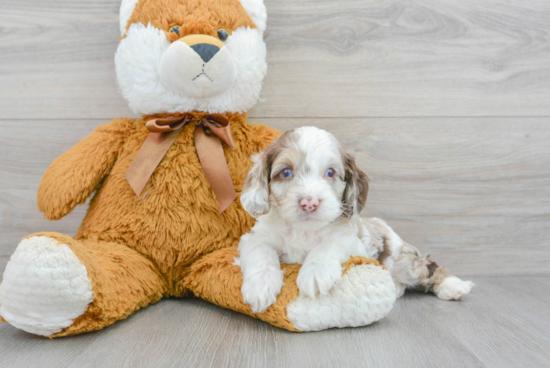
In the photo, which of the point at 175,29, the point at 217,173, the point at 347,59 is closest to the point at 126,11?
the point at 175,29

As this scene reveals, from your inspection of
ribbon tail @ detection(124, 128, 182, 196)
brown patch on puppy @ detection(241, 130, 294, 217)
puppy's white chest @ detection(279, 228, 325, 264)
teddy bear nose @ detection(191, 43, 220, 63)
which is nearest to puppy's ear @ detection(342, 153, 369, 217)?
puppy's white chest @ detection(279, 228, 325, 264)

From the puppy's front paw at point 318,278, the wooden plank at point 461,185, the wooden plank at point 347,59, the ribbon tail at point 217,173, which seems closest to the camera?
the puppy's front paw at point 318,278

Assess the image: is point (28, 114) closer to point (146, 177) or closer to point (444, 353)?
point (146, 177)

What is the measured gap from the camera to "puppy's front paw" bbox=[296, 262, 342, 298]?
1360 millimetres

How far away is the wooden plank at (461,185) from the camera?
87.6 inches

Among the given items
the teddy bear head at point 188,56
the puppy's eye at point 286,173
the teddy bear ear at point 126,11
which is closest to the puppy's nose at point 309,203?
the puppy's eye at point 286,173

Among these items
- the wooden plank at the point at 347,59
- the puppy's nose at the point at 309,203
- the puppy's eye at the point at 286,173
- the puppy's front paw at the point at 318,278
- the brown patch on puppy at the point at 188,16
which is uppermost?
the brown patch on puppy at the point at 188,16

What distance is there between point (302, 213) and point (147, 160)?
70 cm

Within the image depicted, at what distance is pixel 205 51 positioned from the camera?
1.58m

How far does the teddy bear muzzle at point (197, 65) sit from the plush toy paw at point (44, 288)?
2.39 ft

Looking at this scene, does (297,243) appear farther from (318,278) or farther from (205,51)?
(205,51)

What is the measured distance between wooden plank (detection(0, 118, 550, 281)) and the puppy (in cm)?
65

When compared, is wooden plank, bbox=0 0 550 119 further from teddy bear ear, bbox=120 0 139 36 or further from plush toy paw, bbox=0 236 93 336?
plush toy paw, bbox=0 236 93 336

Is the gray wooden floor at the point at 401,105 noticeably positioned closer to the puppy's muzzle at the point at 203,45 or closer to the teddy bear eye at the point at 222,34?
the teddy bear eye at the point at 222,34
